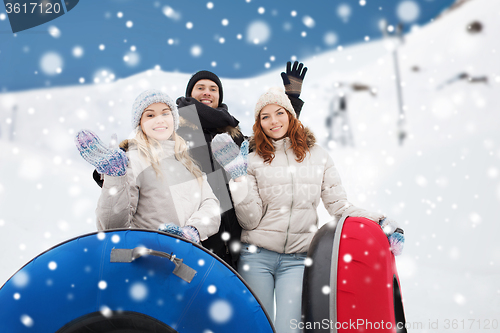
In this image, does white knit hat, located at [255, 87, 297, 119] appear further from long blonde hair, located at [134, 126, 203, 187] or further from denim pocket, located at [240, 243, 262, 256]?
denim pocket, located at [240, 243, 262, 256]

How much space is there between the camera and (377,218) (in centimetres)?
137

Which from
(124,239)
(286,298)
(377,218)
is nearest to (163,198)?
(124,239)

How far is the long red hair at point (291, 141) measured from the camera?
1.62m

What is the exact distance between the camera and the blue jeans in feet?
4.32

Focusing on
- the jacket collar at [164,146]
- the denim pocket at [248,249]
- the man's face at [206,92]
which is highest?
the man's face at [206,92]

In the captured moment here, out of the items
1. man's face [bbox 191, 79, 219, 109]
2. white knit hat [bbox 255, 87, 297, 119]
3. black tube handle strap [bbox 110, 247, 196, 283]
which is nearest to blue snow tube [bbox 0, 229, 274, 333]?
black tube handle strap [bbox 110, 247, 196, 283]

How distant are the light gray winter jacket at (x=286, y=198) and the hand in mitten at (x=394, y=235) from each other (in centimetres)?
5

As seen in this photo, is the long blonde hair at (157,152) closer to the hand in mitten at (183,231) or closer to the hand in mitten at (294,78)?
the hand in mitten at (183,231)

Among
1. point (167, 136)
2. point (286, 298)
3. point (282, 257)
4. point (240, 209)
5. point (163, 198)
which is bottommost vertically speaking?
point (286, 298)

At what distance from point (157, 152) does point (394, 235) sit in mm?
1038

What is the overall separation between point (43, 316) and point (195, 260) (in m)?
0.36

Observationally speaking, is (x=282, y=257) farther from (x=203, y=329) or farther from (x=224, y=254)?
(x=203, y=329)

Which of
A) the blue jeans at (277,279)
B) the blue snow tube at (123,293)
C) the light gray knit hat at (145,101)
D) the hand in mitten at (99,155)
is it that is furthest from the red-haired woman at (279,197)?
the blue snow tube at (123,293)

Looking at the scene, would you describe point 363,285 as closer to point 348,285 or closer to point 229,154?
point 348,285
